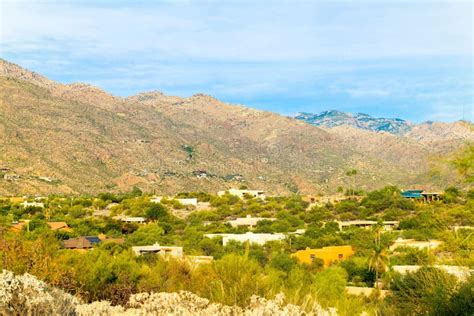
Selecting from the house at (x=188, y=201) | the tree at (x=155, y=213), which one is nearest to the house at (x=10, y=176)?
the house at (x=188, y=201)

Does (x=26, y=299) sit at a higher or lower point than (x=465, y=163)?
lower

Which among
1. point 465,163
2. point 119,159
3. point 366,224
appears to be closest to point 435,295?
point 465,163

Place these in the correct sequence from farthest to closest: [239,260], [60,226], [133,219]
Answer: [133,219], [60,226], [239,260]

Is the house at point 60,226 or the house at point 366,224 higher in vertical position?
the house at point 60,226

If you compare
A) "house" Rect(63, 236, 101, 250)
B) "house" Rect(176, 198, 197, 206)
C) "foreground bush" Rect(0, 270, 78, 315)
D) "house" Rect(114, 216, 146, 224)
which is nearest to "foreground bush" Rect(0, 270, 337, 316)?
"foreground bush" Rect(0, 270, 78, 315)

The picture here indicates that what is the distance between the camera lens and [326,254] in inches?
1944

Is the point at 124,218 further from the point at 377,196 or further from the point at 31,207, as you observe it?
the point at 377,196

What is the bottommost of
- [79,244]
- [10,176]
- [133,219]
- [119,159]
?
[79,244]

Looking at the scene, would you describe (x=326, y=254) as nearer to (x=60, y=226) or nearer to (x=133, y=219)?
(x=60, y=226)

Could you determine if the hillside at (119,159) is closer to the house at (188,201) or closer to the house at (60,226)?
the house at (188,201)

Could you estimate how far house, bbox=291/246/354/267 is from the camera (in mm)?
48553

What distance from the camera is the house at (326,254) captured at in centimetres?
4855

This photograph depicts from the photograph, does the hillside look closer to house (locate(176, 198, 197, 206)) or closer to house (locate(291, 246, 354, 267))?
house (locate(176, 198, 197, 206))

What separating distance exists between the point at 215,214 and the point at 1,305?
70.9 metres
